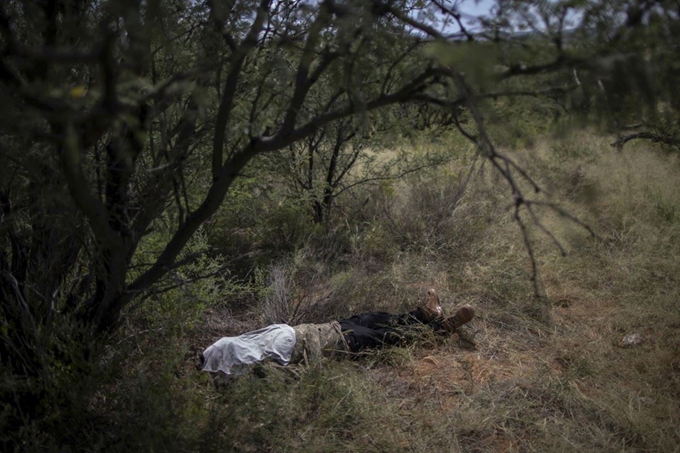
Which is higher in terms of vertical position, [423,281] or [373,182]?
[373,182]

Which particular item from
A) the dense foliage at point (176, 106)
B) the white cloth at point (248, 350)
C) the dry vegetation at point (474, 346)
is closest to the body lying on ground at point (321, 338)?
the white cloth at point (248, 350)

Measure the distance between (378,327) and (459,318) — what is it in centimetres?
57

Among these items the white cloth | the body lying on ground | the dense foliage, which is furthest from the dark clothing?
the dense foliage

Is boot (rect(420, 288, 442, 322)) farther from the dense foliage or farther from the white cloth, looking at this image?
the dense foliage

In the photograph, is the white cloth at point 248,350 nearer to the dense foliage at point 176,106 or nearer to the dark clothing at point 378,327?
the dense foliage at point 176,106

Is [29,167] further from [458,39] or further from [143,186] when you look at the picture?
[458,39]

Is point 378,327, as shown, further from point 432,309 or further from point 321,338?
point 321,338

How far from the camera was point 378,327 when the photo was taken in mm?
4078

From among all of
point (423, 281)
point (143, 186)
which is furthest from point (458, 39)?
point (423, 281)

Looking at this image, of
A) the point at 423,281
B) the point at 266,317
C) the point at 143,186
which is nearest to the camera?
the point at 143,186

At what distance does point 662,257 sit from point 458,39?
4.23 meters

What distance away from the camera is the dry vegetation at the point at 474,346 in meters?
2.82

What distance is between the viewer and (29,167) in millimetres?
2469

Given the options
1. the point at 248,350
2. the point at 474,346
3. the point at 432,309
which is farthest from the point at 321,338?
the point at 474,346
